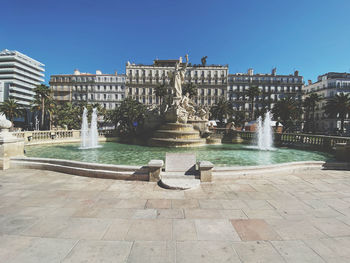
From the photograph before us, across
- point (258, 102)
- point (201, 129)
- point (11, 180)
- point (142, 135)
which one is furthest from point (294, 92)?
point (11, 180)

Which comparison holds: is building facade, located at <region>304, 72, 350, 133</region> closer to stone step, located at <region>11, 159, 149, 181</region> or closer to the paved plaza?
the paved plaza

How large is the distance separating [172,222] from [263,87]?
241 ft

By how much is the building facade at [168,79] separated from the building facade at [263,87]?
4231 millimetres

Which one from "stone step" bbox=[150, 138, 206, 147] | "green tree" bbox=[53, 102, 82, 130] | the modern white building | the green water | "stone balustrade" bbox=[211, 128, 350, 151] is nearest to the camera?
the green water

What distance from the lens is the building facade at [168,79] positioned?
64.2m

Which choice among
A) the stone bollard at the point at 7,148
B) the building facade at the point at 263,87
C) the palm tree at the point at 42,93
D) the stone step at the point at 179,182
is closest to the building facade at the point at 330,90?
the building facade at the point at 263,87

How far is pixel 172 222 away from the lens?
3729mm

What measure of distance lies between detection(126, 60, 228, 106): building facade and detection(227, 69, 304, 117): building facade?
4.23m

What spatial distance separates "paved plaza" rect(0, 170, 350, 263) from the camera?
9.21 feet

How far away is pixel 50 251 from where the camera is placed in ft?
9.26

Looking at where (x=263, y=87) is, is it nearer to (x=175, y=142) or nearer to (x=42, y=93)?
(x=175, y=142)

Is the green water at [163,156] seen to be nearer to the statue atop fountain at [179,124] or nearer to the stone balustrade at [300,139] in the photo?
the stone balustrade at [300,139]

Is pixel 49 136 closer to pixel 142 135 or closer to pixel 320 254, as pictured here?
pixel 142 135

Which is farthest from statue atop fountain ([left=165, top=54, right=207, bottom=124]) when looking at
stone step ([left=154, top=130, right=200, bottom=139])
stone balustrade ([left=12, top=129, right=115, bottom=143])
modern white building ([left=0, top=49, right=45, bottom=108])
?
modern white building ([left=0, top=49, right=45, bottom=108])
